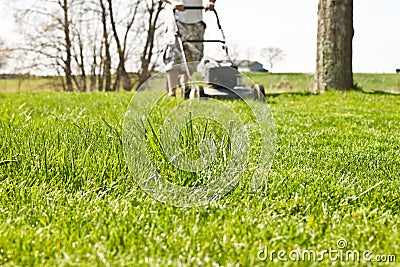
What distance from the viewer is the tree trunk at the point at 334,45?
923 centimetres

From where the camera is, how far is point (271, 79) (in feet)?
77.4

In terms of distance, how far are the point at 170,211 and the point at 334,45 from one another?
780 centimetres

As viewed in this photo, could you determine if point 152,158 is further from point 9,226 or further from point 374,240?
point 374,240

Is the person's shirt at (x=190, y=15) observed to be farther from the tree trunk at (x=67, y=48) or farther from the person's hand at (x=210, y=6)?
the tree trunk at (x=67, y=48)

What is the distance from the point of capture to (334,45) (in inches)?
368

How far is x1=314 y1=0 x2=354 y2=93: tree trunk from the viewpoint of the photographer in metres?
9.23

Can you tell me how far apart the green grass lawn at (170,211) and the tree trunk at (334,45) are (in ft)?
20.2

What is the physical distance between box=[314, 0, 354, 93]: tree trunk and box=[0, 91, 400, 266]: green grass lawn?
6.16m

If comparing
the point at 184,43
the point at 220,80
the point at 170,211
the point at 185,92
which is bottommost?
the point at 170,211

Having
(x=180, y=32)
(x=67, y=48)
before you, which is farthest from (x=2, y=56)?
(x=180, y=32)

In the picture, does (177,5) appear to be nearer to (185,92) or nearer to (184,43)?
(184,43)

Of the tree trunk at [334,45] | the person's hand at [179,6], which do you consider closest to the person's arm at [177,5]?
the person's hand at [179,6]

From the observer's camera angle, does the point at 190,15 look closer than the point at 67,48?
Yes

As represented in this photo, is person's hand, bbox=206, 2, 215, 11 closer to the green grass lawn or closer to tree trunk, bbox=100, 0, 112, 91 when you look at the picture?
the green grass lawn
